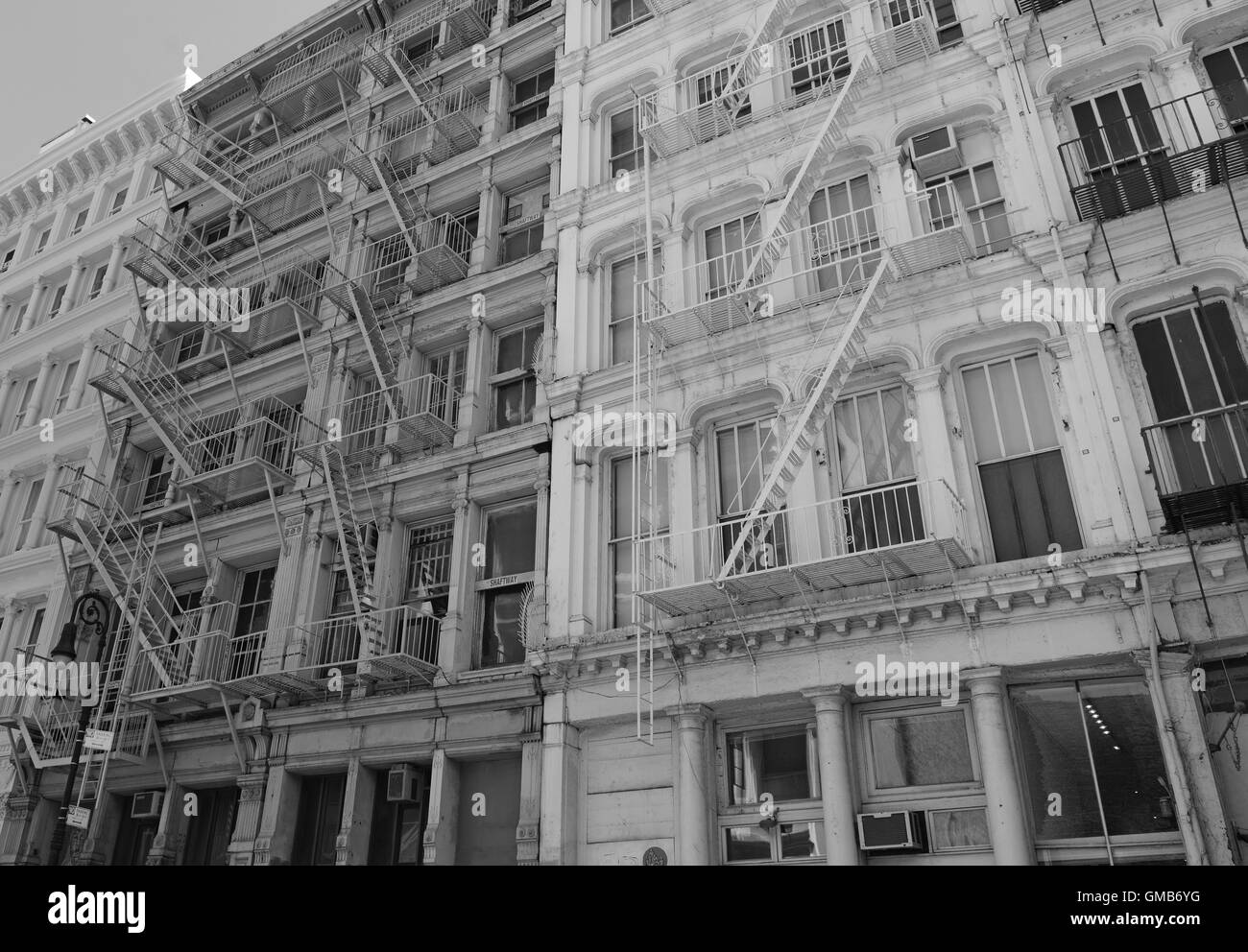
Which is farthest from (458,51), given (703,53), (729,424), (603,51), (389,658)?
(389,658)

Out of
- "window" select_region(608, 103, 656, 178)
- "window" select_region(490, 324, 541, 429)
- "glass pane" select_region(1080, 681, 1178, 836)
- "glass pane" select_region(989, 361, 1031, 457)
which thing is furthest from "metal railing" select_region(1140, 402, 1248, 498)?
"window" select_region(608, 103, 656, 178)

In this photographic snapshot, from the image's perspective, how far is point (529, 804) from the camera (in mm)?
14266

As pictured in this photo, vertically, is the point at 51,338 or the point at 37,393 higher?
the point at 51,338

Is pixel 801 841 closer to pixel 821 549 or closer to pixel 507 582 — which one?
pixel 821 549

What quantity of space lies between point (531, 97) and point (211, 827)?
17805 mm

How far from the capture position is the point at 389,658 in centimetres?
1552

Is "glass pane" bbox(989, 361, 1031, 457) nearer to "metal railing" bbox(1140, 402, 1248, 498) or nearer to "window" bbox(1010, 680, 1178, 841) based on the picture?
"metal railing" bbox(1140, 402, 1248, 498)

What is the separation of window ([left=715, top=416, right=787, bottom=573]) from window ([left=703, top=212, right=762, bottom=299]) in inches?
105

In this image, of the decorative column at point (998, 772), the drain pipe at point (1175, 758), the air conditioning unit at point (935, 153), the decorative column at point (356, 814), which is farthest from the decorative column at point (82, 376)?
the drain pipe at point (1175, 758)

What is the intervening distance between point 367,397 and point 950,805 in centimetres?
1452

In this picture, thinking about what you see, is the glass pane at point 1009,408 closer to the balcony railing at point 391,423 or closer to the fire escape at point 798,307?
the fire escape at point 798,307

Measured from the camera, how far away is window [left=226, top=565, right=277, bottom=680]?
18.9m

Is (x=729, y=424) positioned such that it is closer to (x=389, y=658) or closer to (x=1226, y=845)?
(x=389, y=658)

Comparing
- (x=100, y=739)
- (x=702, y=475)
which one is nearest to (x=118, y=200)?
(x=100, y=739)
